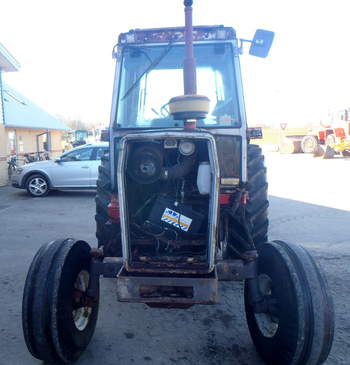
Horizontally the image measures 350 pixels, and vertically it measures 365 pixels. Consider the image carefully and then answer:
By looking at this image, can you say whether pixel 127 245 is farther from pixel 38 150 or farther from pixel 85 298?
pixel 38 150

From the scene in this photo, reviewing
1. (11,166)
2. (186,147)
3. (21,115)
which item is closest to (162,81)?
(186,147)

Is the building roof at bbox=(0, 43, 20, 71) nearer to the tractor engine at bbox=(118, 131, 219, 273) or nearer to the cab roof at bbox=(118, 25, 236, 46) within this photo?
the cab roof at bbox=(118, 25, 236, 46)

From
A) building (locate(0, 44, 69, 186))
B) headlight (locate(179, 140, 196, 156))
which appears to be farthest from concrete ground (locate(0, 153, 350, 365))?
building (locate(0, 44, 69, 186))

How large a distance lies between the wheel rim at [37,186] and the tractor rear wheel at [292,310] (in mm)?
9193

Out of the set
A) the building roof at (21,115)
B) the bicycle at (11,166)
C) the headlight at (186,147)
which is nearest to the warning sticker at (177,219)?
the headlight at (186,147)

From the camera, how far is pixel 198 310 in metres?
3.76

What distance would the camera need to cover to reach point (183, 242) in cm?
298

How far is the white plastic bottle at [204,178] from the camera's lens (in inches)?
111

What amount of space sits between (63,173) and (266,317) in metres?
8.92

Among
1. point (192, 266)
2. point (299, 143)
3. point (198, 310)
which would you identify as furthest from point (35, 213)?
point (299, 143)

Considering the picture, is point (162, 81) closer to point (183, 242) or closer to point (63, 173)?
point (183, 242)

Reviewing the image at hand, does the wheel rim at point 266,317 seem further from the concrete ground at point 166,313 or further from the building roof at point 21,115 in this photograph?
the building roof at point 21,115

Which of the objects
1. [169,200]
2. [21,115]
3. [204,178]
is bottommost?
[169,200]

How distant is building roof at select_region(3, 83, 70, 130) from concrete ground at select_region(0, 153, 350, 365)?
1005 cm
